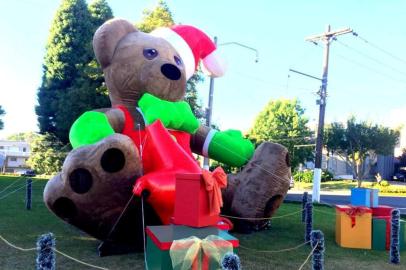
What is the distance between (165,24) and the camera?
1661 centimetres

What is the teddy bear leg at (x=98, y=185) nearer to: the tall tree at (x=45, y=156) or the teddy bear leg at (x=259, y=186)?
the teddy bear leg at (x=259, y=186)

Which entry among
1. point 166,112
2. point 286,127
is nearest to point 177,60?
point 166,112

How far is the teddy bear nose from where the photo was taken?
7.25 m

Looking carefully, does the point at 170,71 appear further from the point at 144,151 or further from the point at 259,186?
the point at 259,186

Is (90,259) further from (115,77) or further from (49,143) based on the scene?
(49,143)

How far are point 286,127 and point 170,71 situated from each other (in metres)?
32.7

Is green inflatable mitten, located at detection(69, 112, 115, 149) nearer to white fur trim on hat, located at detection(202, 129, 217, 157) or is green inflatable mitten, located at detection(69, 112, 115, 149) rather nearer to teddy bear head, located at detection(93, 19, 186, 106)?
teddy bear head, located at detection(93, 19, 186, 106)

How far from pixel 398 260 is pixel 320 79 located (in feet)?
45.1

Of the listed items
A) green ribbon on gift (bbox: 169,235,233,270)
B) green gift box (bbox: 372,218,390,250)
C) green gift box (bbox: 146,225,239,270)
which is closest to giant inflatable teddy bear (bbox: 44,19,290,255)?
green gift box (bbox: 146,225,239,270)

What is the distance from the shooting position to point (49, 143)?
93.5 feet

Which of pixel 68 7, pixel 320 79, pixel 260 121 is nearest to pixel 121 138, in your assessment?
pixel 320 79

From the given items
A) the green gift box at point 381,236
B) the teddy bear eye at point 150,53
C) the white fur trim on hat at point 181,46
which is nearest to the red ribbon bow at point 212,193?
the teddy bear eye at point 150,53

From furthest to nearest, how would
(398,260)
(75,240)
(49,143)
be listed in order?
(49,143) → (75,240) → (398,260)

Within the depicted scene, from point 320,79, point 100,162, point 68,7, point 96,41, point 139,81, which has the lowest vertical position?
point 100,162
